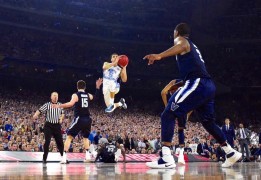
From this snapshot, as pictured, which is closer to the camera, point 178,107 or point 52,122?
point 178,107

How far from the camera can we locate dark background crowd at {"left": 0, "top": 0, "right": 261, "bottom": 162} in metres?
30.3

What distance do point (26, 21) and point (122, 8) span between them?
31.3ft

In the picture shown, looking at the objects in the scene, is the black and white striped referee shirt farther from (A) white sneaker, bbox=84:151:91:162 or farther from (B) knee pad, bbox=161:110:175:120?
(B) knee pad, bbox=161:110:175:120

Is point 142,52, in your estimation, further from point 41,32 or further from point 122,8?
point 41,32

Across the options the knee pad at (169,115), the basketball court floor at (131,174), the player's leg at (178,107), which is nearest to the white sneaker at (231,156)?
the basketball court floor at (131,174)

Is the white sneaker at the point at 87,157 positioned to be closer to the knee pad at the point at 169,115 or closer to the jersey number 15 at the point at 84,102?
the jersey number 15 at the point at 84,102

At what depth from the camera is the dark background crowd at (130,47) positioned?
30.3m

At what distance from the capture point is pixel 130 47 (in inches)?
1438

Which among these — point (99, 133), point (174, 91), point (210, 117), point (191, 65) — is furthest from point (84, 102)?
point (99, 133)

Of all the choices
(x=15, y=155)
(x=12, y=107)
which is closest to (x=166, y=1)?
(x=12, y=107)

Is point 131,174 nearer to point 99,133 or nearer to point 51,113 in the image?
point 51,113

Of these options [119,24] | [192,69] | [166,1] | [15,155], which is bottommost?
[15,155]

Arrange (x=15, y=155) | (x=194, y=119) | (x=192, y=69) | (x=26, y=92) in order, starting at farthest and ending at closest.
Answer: (x=194, y=119) < (x=26, y=92) < (x=15, y=155) < (x=192, y=69)

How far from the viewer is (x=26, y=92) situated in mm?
29453
